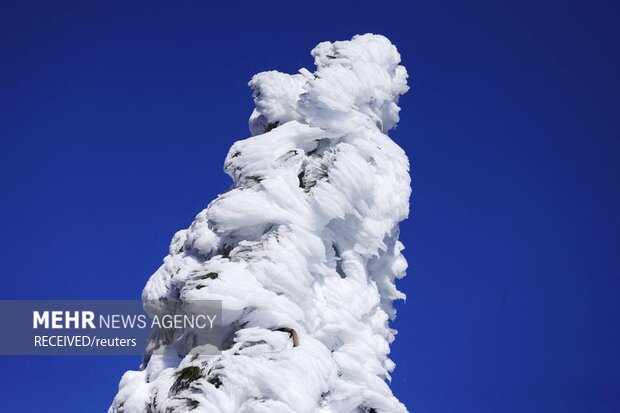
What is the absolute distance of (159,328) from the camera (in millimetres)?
9867

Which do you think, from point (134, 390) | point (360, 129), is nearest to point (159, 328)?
point (134, 390)

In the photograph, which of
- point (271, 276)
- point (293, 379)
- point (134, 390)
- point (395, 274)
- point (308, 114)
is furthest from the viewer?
point (395, 274)

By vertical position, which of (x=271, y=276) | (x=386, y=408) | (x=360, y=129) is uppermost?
(x=360, y=129)

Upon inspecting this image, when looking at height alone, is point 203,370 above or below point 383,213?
below

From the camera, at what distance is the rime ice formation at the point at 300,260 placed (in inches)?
298

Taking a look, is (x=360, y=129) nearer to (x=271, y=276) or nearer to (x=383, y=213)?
(x=383, y=213)

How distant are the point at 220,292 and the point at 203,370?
878mm

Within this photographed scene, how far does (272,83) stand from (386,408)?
5.58 meters

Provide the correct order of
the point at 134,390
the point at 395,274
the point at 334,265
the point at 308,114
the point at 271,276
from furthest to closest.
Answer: the point at 395,274, the point at 308,114, the point at 334,265, the point at 134,390, the point at 271,276

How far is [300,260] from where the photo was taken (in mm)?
8641

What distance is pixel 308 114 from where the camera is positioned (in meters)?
10.6

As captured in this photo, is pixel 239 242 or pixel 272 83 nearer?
pixel 239 242

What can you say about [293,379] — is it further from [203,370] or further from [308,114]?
[308,114]

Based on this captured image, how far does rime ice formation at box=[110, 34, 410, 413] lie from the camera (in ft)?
24.8
